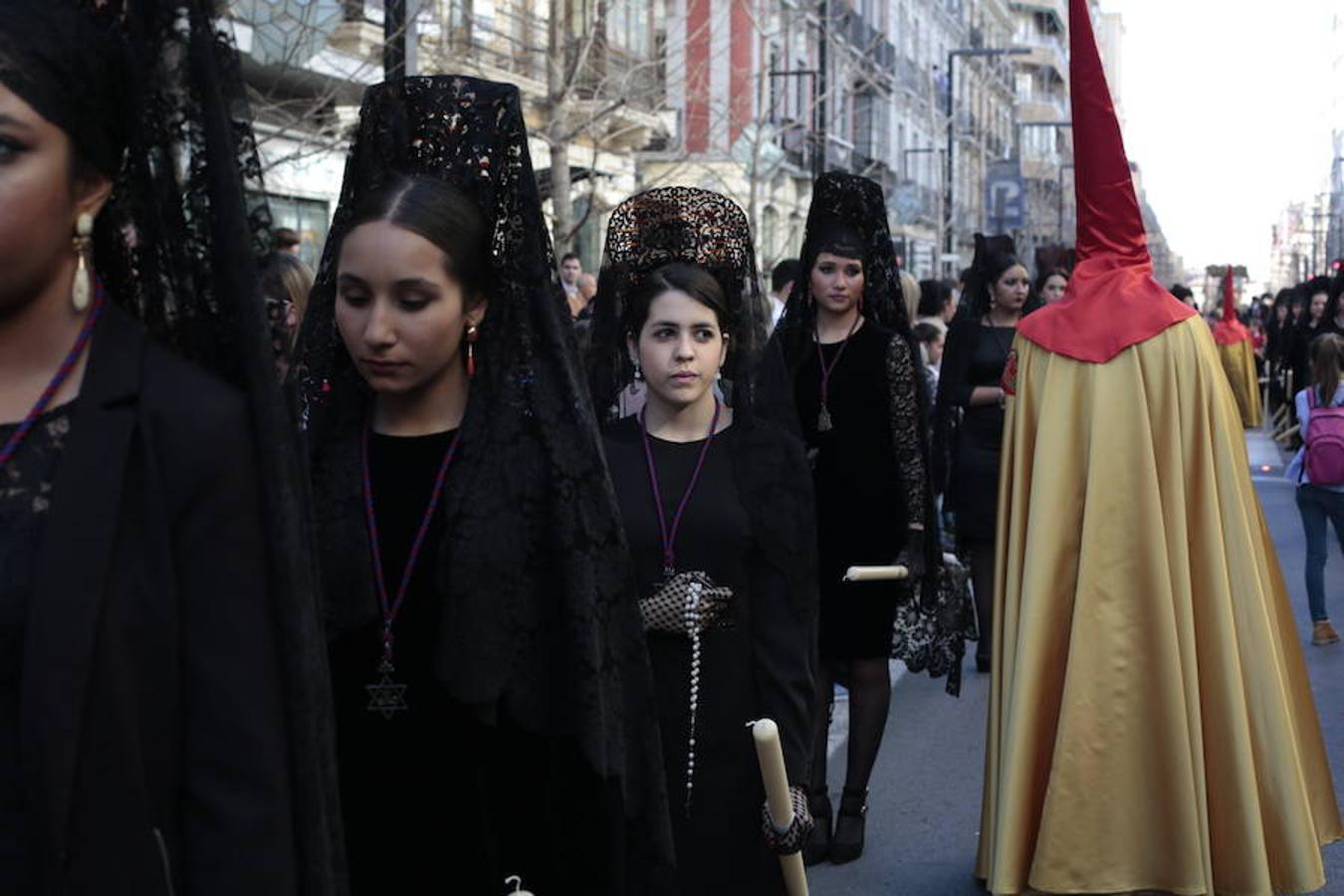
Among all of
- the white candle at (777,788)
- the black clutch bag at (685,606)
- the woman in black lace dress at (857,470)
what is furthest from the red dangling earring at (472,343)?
the woman in black lace dress at (857,470)

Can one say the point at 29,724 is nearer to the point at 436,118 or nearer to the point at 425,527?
the point at 425,527

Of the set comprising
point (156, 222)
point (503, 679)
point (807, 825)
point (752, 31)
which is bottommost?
point (807, 825)

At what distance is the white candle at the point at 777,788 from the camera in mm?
3430

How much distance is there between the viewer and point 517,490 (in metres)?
3.19

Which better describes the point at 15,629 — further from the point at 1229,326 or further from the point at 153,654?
the point at 1229,326

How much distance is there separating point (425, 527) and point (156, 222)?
1.05m

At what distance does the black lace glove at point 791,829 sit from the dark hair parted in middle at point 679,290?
1161 millimetres

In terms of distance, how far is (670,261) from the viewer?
15.3ft

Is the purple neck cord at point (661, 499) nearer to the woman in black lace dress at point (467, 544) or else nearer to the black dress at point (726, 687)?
the black dress at point (726, 687)

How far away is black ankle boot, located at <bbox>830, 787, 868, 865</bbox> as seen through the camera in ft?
19.8

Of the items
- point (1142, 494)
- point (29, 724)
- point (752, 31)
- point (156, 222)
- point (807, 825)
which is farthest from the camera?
point (752, 31)

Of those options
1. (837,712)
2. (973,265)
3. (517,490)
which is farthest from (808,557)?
(973,265)

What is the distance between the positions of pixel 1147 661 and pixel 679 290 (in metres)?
1.71

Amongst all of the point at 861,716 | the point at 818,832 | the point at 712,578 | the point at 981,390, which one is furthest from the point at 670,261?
the point at 981,390
